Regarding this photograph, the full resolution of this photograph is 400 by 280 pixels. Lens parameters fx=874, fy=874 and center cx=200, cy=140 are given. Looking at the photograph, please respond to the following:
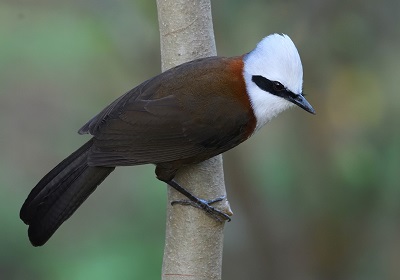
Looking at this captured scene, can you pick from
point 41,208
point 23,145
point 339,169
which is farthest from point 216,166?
point 23,145

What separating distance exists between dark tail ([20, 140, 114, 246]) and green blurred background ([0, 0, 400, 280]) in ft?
4.20

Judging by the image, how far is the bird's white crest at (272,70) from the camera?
118 inches

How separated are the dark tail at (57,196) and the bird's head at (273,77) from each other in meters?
0.60

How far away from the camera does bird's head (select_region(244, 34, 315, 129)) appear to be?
3.00 meters

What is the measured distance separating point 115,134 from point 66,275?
1.58 m

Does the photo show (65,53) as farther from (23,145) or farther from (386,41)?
(386,41)

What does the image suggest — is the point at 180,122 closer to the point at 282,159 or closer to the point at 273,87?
the point at 273,87

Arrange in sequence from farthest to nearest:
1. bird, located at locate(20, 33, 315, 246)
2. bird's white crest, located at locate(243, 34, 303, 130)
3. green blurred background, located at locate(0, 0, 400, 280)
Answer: green blurred background, located at locate(0, 0, 400, 280), bird, located at locate(20, 33, 315, 246), bird's white crest, located at locate(243, 34, 303, 130)

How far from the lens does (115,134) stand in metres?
3.15

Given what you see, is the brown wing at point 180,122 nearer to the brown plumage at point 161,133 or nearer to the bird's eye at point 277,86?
the brown plumage at point 161,133

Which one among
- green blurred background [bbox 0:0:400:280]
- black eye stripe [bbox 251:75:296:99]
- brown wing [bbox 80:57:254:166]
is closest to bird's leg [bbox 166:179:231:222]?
brown wing [bbox 80:57:254:166]

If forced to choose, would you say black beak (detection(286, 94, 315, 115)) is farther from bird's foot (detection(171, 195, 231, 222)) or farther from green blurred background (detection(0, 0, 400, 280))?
green blurred background (detection(0, 0, 400, 280))

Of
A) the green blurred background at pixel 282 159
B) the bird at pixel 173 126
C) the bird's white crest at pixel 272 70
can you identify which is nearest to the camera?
the bird's white crest at pixel 272 70

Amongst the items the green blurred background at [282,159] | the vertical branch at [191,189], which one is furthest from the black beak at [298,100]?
the green blurred background at [282,159]
